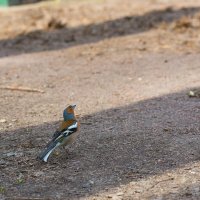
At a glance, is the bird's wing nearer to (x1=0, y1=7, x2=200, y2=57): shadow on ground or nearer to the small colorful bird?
the small colorful bird

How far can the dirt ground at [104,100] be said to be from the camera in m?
6.59

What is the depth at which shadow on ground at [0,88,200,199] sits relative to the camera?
6535 mm

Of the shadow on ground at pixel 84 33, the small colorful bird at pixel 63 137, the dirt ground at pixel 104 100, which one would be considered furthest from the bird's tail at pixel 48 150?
the shadow on ground at pixel 84 33

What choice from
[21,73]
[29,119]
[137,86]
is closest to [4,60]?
[21,73]

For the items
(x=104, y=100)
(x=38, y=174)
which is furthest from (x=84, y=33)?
(x=38, y=174)

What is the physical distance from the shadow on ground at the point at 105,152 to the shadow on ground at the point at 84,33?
5.60m

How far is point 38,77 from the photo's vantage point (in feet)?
37.4

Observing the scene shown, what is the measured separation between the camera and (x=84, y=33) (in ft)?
50.9

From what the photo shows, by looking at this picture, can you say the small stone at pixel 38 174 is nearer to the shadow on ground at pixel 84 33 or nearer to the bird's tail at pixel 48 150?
the bird's tail at pixel 48 150

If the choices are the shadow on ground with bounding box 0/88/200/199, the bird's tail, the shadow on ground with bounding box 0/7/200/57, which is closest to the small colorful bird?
the bird's tail

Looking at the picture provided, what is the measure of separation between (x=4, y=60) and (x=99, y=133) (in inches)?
215

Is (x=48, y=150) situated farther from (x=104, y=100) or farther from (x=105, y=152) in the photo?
(x=104, y=100)

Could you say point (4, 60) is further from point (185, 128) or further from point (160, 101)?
point (185, 128)

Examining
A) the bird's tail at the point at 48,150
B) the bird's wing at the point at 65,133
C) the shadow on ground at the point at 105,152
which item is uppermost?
the bird's wing at the point at 65,133
